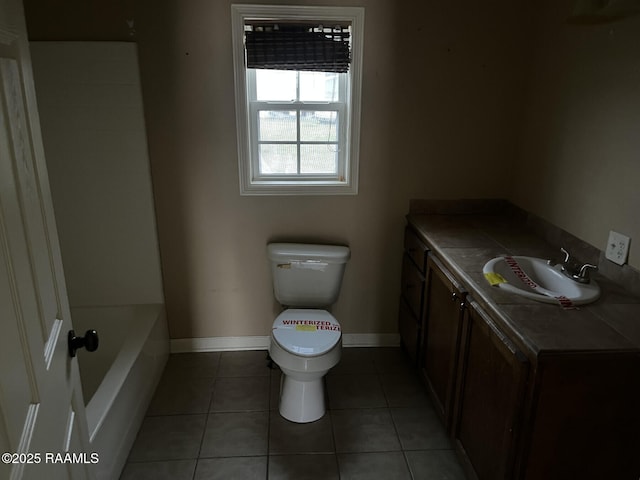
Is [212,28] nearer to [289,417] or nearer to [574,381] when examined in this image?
[289,417]

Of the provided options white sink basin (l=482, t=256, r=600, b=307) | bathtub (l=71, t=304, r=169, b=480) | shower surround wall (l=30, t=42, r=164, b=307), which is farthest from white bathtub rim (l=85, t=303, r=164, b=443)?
white sink basin (l=482, t=256, r=600, b=307)

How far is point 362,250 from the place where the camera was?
276cm

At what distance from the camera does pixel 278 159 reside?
2.65 meters

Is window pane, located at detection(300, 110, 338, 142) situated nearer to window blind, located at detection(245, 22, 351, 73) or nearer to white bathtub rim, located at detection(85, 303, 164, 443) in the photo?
window blind, located at detection(245, 22, 351, 73)

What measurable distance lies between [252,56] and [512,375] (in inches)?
76.1

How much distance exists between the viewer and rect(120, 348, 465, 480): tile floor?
1998 millimetres

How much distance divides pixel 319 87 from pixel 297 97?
131 mm

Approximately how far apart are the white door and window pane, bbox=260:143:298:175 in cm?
154

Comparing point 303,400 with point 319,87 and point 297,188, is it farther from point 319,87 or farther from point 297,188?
point 319,87

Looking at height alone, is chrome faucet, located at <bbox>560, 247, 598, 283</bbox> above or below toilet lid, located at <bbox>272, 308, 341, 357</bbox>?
above

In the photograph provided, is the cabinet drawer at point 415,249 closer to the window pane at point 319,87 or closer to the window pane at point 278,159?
the window pane at point 278,159

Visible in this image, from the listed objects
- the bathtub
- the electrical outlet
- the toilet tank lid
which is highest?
the electrical outlet

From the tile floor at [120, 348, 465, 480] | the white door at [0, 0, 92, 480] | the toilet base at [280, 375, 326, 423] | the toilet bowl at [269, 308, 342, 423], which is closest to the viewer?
the white door at [0, 0, 92, 480]

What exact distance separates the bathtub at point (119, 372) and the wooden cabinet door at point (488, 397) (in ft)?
4.54
